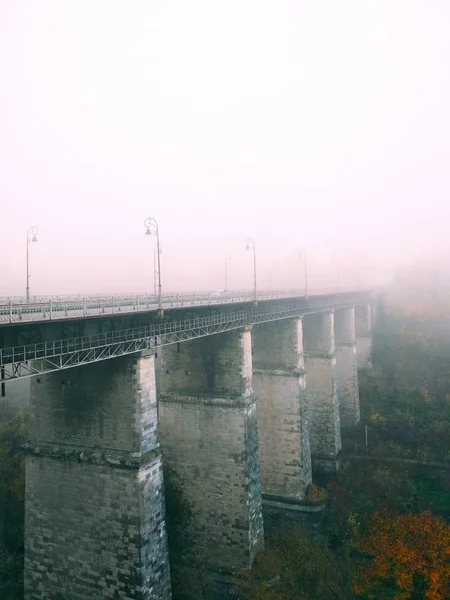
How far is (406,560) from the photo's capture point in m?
22.9

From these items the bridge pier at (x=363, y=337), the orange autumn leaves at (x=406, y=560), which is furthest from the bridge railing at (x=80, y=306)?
the bridge pier at (x=363, y=337)

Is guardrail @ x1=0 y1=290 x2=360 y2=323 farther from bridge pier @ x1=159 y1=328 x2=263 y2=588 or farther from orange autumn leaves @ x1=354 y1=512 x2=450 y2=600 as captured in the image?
orange autumn leaves @ x1=354 y1=512 x2=450 y2=600

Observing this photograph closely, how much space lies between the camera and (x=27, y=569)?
66.1ft

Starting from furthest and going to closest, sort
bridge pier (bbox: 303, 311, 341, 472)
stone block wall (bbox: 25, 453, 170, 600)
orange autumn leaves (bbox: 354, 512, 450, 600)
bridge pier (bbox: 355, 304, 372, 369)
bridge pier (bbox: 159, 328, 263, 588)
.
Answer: bridge pier (bbox: 355, 304, 372, 369) < bridge pier (bbox: 303, 311, 341, 472) < bridge pier (bbox: 159, 328, 263, 588) < orange autumn leaves (bbox: 354, 512, 450, 600) < stone block wall (bbox: 25, 453, 170, 600)

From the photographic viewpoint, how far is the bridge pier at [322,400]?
38.0 metres

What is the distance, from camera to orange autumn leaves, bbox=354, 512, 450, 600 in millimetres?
21766

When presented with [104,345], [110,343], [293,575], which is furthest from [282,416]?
[104,345]

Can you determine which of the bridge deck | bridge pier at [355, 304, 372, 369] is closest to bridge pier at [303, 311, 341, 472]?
the bridge deck

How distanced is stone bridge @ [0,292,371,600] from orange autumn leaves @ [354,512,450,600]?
616 centimetres

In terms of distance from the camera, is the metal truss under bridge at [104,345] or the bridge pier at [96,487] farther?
the bridge pier at [96,487]

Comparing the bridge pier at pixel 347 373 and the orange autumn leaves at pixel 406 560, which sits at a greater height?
the bridge pier at pixel 347 373

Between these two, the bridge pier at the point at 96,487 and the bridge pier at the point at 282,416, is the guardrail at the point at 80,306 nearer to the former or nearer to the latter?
the bridge pier at the point at 96,487

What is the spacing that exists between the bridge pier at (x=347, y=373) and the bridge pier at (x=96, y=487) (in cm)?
3101

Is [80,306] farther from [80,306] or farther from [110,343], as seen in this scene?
[110,343]
